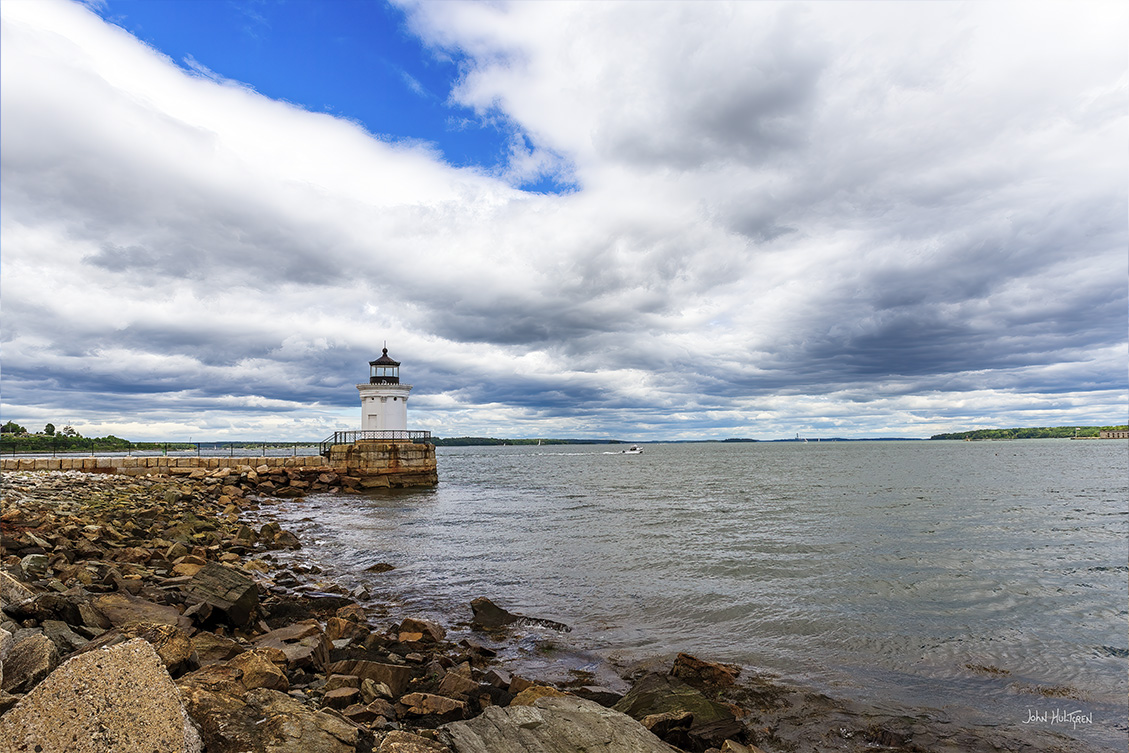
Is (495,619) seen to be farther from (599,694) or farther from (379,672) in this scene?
(379,672)

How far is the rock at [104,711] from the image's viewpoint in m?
3.43

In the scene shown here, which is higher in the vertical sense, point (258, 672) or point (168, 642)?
point (168, 642)

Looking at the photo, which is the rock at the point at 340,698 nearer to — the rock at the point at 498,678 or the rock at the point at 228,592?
the rock at the point at 498,678

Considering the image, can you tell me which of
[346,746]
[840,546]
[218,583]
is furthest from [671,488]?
[346,746]

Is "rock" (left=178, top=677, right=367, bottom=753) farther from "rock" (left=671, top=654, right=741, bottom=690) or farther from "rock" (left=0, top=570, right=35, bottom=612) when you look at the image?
"rock" (left=671, top=654, right=741, bottom=690)

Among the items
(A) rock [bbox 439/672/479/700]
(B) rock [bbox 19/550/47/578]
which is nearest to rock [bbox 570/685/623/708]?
(A) rock [bbox 439/672/479/700]

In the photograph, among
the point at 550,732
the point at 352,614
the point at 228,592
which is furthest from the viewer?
the point at 352,614

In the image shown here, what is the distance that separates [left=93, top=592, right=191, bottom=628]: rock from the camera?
7.17 meters

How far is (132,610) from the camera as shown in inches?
295

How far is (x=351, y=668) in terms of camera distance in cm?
682

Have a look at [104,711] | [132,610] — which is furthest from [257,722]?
[132,610]

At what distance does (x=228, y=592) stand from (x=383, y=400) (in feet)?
102

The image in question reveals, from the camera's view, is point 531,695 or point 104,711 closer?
point 104,711

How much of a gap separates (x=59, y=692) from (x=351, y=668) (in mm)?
3593
